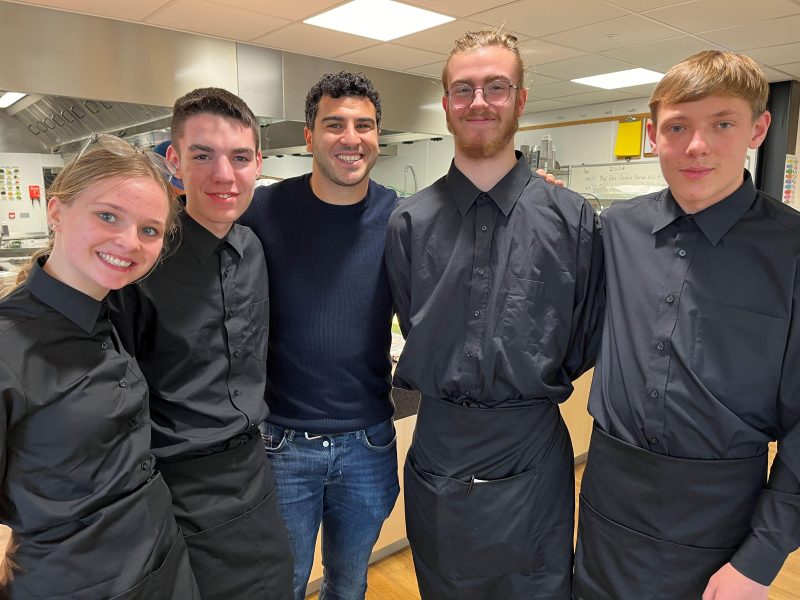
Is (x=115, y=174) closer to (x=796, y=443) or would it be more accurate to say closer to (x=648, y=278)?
(x=648, y=278)

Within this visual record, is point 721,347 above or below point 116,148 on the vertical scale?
below

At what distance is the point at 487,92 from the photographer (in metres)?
1.38

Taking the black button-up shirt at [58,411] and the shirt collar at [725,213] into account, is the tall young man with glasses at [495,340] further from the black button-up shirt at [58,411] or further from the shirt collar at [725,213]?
the black button-up shirt at [58,411]

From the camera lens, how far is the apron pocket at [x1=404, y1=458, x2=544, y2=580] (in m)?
1.41

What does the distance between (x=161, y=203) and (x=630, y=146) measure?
6.61 meters

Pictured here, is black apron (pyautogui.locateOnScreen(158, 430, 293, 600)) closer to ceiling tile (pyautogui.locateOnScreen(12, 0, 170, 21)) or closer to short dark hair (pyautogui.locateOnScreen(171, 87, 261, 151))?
short dark hair (pyautogui.locateOnScreen(171, 87, 261, 151))

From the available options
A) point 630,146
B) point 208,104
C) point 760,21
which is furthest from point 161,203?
point 630,146

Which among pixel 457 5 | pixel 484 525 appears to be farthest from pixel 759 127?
pixel 457 5

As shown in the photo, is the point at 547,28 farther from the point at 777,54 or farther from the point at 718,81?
the point at 718,81

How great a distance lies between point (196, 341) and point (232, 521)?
1.35 ft

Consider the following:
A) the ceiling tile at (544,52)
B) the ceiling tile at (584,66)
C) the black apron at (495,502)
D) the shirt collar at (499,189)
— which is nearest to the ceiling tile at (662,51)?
the ceiling tile at (584,66)

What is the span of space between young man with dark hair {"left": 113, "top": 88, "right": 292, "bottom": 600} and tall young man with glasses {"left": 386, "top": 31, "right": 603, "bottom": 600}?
40cm

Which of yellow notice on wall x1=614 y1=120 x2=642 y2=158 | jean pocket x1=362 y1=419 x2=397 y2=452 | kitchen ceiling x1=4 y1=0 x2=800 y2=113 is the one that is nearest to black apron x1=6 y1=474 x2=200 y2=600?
jean pocket x1=362 y1=419 x2=397 y2=452

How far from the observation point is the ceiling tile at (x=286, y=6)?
3.59 metres
